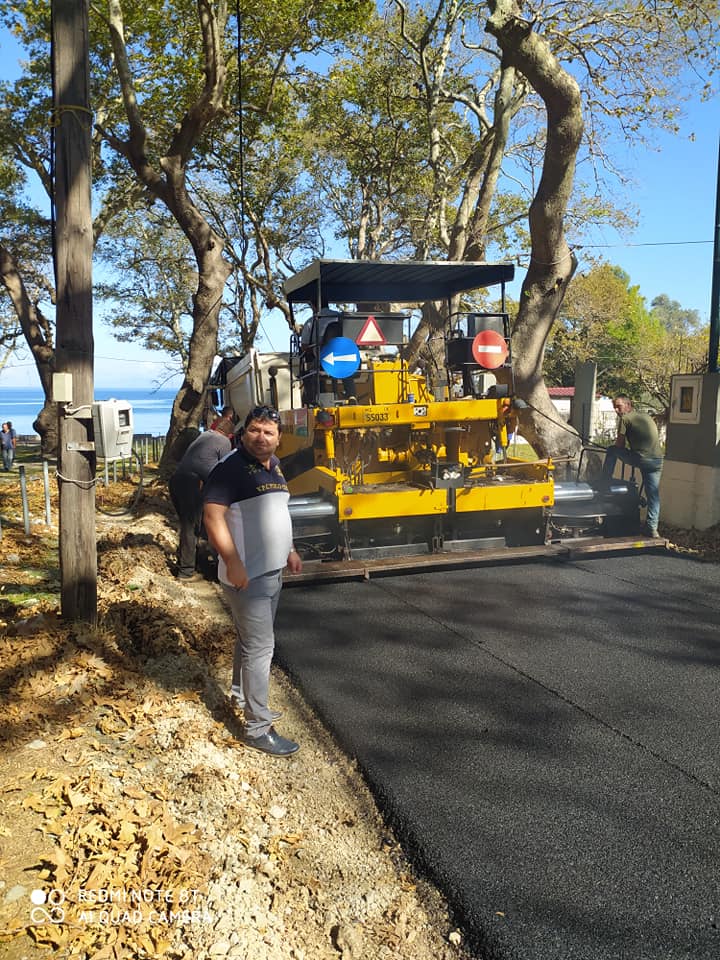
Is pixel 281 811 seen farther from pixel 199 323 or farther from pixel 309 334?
pixel 199 323

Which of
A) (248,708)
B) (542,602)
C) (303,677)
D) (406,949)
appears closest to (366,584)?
(542,602)

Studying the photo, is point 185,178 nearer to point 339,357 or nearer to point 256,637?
point 339,357

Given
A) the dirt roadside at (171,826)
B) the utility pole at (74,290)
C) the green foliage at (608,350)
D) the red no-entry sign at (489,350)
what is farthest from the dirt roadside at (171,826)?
the green foliage at (608,350)

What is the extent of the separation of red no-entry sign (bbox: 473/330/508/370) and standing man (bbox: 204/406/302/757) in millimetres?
5322

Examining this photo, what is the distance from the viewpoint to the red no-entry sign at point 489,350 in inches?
352

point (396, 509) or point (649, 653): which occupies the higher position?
point (396, 509)

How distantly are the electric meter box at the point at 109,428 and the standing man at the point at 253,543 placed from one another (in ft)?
4.71

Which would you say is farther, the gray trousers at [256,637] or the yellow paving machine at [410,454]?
the yellow paving machine at [410,454]

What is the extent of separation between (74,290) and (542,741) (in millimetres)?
3940

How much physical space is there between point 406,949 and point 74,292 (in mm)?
4170

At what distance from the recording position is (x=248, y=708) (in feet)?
13.5

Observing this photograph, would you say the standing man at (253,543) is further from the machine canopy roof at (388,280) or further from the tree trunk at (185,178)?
the tree trunk at (185,178)

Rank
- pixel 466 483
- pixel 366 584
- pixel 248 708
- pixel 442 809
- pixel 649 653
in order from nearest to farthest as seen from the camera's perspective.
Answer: pixel 442 809
pixel 248 708
pixel 649 653
pixel 366 584
pixel 466 483

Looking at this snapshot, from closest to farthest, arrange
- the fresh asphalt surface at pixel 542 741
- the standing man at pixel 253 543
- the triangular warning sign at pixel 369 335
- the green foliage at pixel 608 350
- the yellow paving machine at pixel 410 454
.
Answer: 1. the fresh asphalt surface at pixel 542 741
2. the standing man at pixel 253 543
3. the yellow paving machine at pixel 410 454
4. the triangular warning sign at pixel 369 335
5. the green foliage at pixel 608 350
